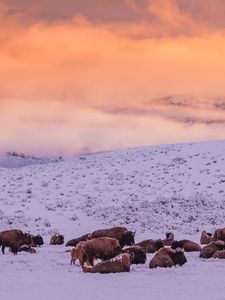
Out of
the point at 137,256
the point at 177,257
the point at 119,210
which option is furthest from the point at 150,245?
the point at 119,210

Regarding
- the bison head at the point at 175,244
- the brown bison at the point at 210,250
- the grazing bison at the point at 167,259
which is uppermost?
the bison head at the point at 175,244

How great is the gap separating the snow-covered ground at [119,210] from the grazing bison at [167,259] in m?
A: 0.40

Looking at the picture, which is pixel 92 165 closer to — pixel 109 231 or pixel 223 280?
pixel 109 231

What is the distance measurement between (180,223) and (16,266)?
18.1m

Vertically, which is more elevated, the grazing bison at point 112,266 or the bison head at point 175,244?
the bison head at point 175,244

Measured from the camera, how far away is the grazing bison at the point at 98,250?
19.8m

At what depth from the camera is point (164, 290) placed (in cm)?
1523

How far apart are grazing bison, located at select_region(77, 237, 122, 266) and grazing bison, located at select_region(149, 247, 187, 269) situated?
143cm

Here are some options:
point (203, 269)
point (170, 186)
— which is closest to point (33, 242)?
point (203, 269)

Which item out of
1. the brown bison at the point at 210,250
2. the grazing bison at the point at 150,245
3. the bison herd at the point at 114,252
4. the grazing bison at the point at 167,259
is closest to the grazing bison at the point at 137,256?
the bison herd at the point at 114,252

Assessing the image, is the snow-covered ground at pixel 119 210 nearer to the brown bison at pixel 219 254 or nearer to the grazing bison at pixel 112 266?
the grazing bison at pixel 112 266

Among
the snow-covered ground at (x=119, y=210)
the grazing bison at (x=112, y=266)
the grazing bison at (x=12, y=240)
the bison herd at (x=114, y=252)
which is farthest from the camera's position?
the grazing bison at (x=12, y=240)

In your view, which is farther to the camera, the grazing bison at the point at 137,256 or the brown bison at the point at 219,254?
the brown bison at the point at 219,254

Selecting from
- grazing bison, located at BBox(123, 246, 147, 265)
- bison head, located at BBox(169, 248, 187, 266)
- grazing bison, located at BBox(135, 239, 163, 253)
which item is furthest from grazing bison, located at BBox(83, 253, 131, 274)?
grazing bison, located at BBox(135, 239, 163, 253)
